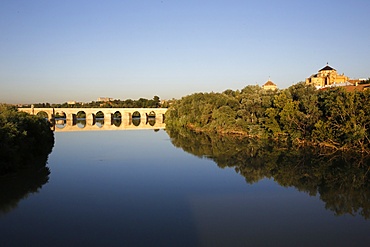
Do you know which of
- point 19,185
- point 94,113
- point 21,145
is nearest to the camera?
point 19,185

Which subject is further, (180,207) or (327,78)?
(327,78)

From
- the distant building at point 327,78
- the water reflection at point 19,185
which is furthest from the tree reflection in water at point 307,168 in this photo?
the distant building at point 327,78

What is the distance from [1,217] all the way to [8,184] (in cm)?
396

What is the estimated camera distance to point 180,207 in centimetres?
1138

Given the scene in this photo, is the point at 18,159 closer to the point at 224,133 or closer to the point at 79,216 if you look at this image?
the point at 79,216

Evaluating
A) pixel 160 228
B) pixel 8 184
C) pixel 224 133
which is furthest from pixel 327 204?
pixel 224 133

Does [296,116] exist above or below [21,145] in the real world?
above

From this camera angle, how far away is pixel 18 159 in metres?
15.7

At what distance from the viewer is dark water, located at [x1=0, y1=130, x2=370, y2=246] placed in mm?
8898

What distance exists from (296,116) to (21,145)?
18.9 meters

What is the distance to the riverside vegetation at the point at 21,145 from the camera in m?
14.7

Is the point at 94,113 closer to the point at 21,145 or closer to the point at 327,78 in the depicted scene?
the point at 327,78

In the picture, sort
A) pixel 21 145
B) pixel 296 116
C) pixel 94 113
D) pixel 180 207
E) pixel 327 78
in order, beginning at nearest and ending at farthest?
pixel 180 207, pixel 21 145, pixel 296 116, pixel 327 78, pixel 94 113

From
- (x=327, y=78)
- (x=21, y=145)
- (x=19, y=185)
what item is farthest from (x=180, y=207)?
(x=327, y=78)
